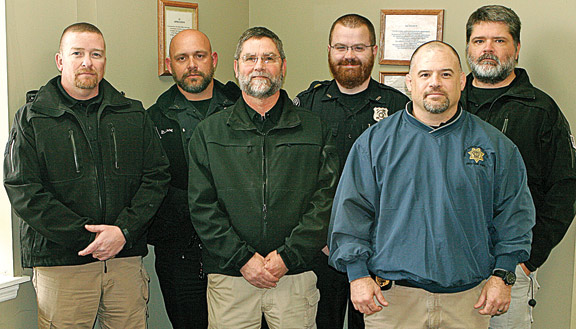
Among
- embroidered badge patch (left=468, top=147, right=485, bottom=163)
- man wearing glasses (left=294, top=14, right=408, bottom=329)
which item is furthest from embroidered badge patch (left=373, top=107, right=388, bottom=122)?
embroidered badge patch (left=468, top=147, right=485, bottom=163)

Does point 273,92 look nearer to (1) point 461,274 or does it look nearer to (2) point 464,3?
(1) point 461,274

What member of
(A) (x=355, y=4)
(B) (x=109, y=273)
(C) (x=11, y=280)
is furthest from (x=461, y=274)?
(A) (x=355, y=4)

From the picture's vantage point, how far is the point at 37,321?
106 inches

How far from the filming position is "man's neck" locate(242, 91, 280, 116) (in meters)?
2.55

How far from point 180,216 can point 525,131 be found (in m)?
1.67

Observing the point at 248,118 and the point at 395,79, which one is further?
the point at 395,79

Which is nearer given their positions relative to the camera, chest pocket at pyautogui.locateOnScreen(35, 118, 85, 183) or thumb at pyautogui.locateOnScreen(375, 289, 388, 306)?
thumb at pyautogui.locateOnScreen(375, 289, 388, 306)

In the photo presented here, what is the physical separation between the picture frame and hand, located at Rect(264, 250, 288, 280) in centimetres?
178

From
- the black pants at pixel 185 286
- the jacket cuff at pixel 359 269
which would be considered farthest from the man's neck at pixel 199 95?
the jacket cuff at pixel 359 269

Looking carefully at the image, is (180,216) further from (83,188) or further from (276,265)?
(276,265)

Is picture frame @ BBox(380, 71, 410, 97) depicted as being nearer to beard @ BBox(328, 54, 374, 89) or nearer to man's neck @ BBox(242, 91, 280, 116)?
beard @ BBox(328, 54, 374, 89)

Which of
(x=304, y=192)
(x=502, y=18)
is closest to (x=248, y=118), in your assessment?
(x=304, y=192)

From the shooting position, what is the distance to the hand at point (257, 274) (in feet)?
7.58

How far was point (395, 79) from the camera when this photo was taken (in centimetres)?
371
